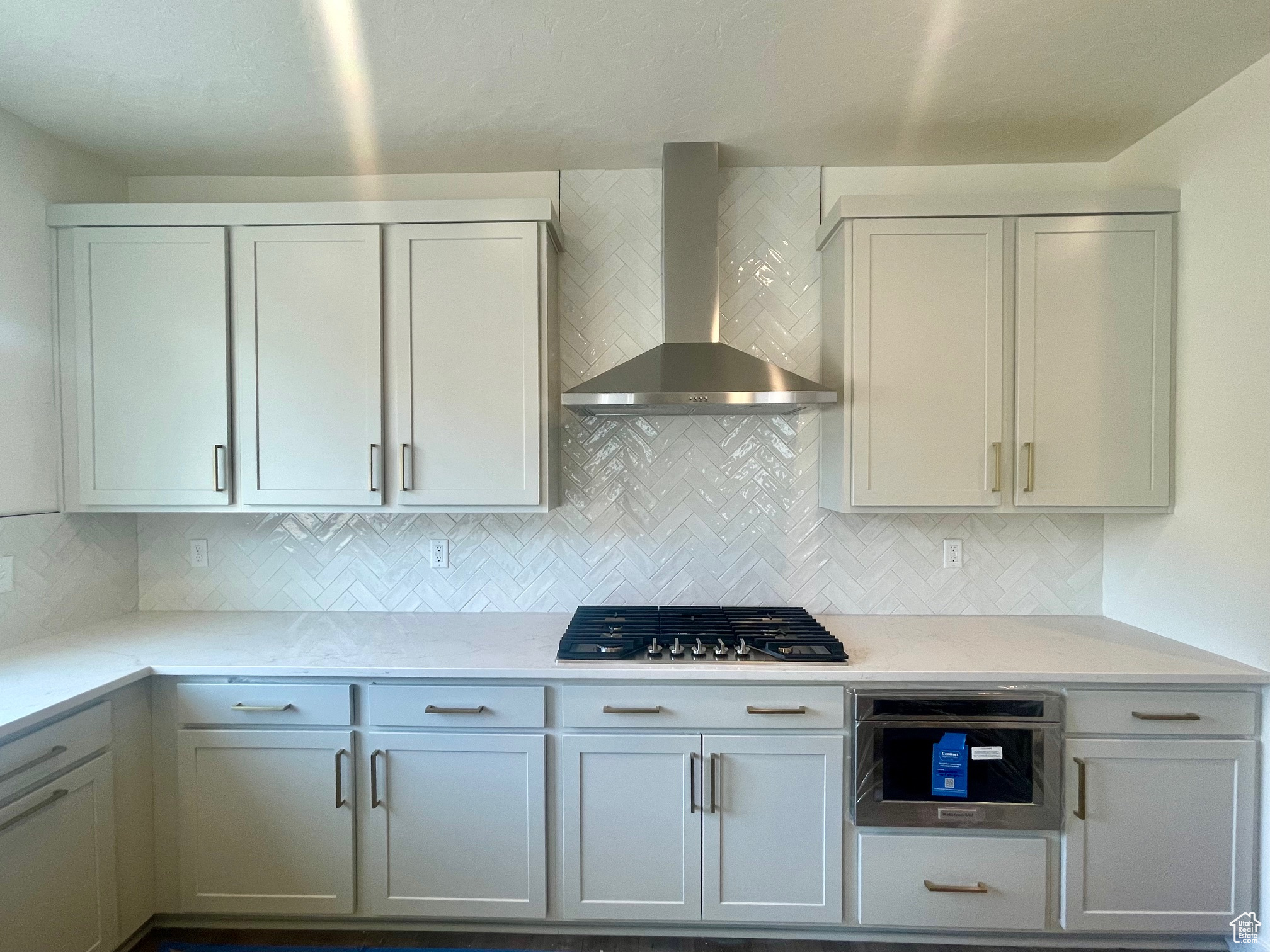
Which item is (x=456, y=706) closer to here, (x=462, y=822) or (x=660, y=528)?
(x=462, y=822)

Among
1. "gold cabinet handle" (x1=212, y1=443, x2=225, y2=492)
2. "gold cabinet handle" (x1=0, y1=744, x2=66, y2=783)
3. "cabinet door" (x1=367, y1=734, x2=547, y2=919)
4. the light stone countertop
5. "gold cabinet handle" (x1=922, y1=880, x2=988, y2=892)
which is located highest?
"gold cabinet handle" (x1=212, y1=443, x2=225, y2=492)

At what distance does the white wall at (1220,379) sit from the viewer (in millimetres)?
1799

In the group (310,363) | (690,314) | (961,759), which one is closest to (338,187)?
(310,363)

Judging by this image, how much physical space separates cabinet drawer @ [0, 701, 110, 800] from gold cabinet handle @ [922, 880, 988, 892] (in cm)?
235

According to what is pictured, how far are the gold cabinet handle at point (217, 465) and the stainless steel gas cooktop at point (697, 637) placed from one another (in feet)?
4.24

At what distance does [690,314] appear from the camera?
89.0 inches

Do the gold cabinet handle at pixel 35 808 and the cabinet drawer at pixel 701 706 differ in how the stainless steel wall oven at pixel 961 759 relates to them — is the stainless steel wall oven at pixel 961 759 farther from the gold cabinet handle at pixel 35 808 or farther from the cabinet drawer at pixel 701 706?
the gold cabinet handle at pixel 35 808

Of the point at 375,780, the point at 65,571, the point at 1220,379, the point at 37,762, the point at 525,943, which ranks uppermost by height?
the point at 1220,379

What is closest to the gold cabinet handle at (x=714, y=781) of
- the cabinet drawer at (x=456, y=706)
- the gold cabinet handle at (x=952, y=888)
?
the cabinet drawer at (x=456, y=706)

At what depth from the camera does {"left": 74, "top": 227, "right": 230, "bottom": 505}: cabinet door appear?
216cm

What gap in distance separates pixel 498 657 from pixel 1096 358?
7.06 feet

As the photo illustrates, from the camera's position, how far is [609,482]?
250cm

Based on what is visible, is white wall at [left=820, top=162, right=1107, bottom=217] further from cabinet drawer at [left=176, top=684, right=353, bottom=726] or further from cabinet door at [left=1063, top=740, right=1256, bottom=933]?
cabinet drawer at [left=176, top=684, right=353, bottom=726]

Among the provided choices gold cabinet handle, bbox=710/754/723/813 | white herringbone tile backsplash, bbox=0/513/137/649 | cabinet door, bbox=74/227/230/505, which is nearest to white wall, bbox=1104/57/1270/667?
gold cabinet handle, bbox=710/754/723/813
